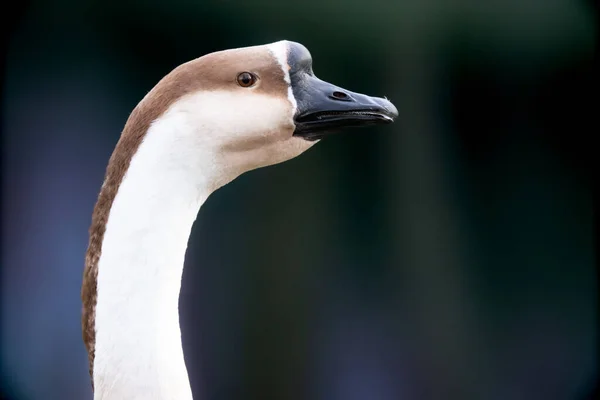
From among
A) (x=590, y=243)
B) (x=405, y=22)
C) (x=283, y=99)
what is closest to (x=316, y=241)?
(x=405, y=22)

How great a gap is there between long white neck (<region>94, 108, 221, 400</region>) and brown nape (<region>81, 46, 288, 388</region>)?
13 mm

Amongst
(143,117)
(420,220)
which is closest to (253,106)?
(143,117)


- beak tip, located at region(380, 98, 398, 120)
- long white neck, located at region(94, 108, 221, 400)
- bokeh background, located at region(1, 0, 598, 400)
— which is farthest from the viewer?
bokeh background, located at region(1, 0, 598, 400)

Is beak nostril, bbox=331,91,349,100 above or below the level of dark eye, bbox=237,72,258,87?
below

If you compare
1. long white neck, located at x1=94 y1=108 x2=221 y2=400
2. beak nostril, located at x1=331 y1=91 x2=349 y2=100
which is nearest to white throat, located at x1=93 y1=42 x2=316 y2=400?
long white neck, located at x1=94 y1=108 x2=221 y2=400

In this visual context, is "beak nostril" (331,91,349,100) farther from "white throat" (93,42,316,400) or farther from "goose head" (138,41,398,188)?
"white throat" (93,42,316,400)

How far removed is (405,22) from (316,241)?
829 mm

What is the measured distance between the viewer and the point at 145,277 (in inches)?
34.9

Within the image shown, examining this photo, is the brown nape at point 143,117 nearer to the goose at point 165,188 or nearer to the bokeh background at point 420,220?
the goose at point 165,188

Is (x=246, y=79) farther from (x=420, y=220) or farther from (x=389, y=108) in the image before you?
(x=420, y=220)

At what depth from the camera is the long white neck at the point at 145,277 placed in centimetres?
88

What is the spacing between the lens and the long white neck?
0.88 meters

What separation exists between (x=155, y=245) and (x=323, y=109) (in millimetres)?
314

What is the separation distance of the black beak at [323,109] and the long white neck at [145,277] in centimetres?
18
